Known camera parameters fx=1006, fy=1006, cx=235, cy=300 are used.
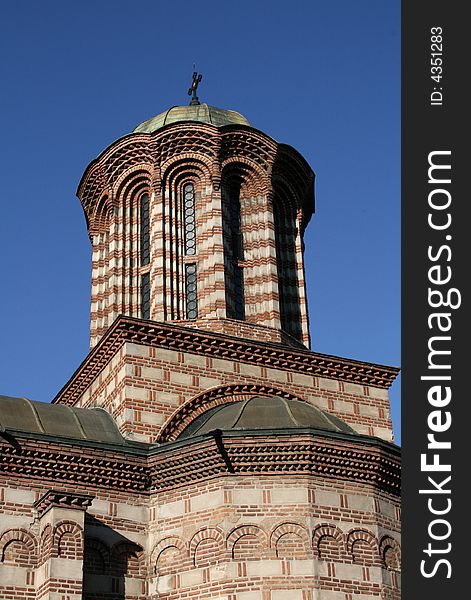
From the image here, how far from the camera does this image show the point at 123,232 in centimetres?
2144

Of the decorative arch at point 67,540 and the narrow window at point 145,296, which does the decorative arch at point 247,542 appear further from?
the narrow window at point 145,296

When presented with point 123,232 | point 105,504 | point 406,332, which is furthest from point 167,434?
point 406,332

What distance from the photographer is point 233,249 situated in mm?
21062

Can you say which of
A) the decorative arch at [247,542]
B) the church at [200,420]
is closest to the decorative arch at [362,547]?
the church at [200,420]

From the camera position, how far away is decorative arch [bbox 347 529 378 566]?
49.8 ft

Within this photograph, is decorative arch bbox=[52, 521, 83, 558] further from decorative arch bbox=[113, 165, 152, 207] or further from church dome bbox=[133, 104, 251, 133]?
church dome bbox=[133, 104, 251, 133]

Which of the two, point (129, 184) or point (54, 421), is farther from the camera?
point (129, 184)

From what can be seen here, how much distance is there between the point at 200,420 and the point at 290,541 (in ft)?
11.8

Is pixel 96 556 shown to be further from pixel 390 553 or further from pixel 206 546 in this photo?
pixel 390 553

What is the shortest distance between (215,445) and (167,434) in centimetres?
239

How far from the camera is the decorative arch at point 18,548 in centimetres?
1495

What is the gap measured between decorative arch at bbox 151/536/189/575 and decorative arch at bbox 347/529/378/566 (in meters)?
2.50

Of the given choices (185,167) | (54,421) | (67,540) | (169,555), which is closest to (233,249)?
(185,167)

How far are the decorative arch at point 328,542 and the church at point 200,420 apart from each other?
25mm
